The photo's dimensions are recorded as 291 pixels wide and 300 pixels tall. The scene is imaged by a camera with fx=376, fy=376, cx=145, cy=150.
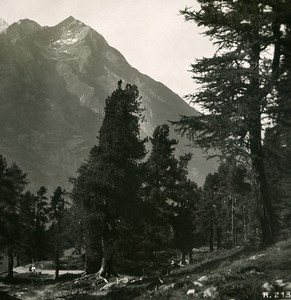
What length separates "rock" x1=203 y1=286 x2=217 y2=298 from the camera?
1156 centimetres

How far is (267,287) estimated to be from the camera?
11.6 m

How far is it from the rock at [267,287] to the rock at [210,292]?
149 centimetres

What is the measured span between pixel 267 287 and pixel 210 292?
5.72 feet

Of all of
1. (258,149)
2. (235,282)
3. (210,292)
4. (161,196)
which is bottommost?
(210,292)

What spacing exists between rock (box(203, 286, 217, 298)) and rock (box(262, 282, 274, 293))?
1.49 meters

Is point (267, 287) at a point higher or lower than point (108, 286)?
higher

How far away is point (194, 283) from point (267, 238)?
626 centimetres

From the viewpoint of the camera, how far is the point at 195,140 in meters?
19.4

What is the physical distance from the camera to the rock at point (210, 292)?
37.9ft

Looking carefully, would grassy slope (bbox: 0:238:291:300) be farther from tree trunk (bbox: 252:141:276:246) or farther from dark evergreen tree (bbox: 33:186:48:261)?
dark evergreen tree (bbox: 33:186:48:261)

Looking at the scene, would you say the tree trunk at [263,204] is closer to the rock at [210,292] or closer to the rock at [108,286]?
the rock at [210,292]

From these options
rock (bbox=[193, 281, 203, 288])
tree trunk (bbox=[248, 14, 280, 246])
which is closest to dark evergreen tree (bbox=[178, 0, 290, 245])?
tree trunk (bbox=[248, 14, 280, 246])

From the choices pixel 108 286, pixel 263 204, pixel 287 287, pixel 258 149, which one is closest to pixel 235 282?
pixel 287 287

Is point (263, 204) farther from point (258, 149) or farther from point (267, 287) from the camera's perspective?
point (267, 287)
